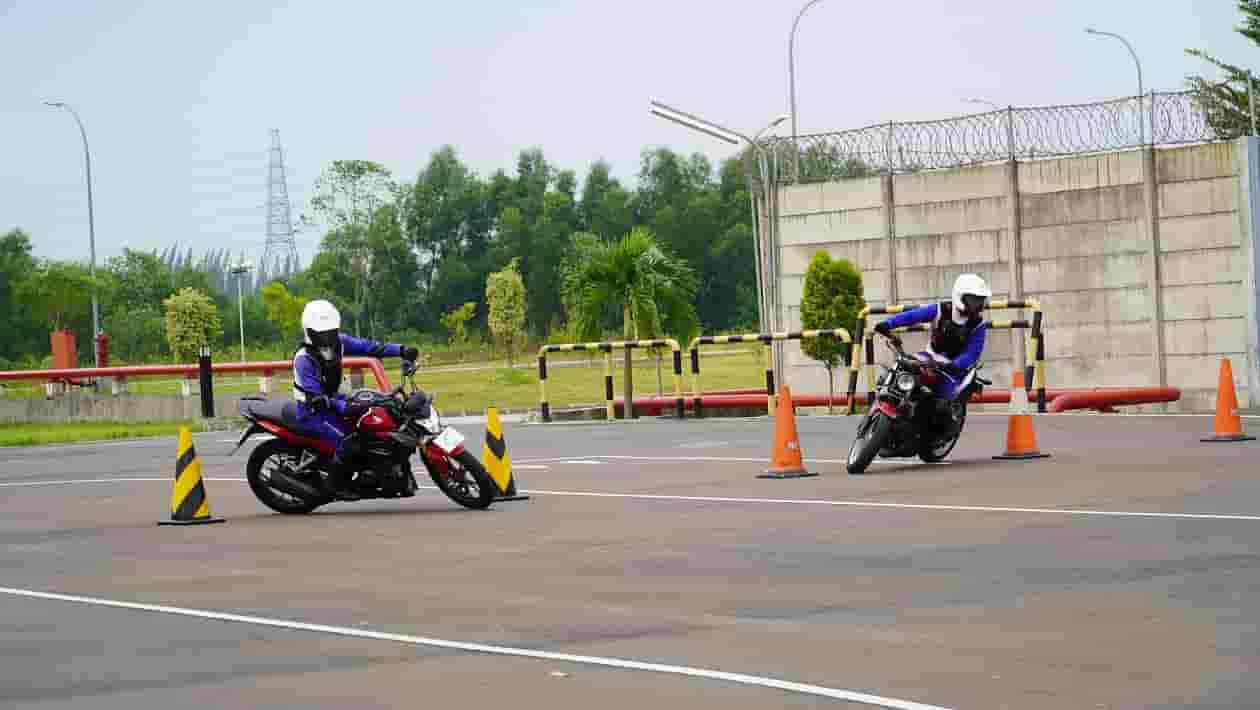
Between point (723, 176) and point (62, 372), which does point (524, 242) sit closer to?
point (723, 176)

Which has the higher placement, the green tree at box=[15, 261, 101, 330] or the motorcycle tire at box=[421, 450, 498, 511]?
the green tree at box=[15, 261, 101, 330]

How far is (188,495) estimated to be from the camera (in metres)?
15.7

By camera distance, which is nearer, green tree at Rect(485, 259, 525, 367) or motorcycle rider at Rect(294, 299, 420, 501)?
motorcycle rider at Rect(294, 299, 420, 501)

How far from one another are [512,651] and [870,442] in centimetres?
941

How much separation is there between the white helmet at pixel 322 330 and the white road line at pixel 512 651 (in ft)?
17.2

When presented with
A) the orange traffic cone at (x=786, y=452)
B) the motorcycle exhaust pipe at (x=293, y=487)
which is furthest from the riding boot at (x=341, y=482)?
the orange traffic cone at (x=786, y=452)

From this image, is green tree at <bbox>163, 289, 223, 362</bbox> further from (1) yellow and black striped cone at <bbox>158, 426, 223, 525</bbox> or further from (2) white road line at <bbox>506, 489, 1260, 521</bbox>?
(1) yellow and black striped cone at <bbox>158, 426, 223, 525</bbox>

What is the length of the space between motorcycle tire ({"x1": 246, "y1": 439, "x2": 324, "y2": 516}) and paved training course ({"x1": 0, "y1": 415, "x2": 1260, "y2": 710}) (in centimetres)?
29

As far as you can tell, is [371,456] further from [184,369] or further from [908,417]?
[184,369]

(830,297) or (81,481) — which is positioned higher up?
(830,297)

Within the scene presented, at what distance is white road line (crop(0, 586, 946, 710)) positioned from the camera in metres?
7.29

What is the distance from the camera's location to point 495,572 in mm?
11539

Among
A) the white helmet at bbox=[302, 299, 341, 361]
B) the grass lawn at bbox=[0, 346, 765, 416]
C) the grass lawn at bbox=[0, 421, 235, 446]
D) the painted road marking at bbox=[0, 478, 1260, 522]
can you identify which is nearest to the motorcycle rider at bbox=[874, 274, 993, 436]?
the painted road marking at bbox=[0, 478, 1260, 522]

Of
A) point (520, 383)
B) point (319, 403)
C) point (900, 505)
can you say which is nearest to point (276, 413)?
point (319, 403)
